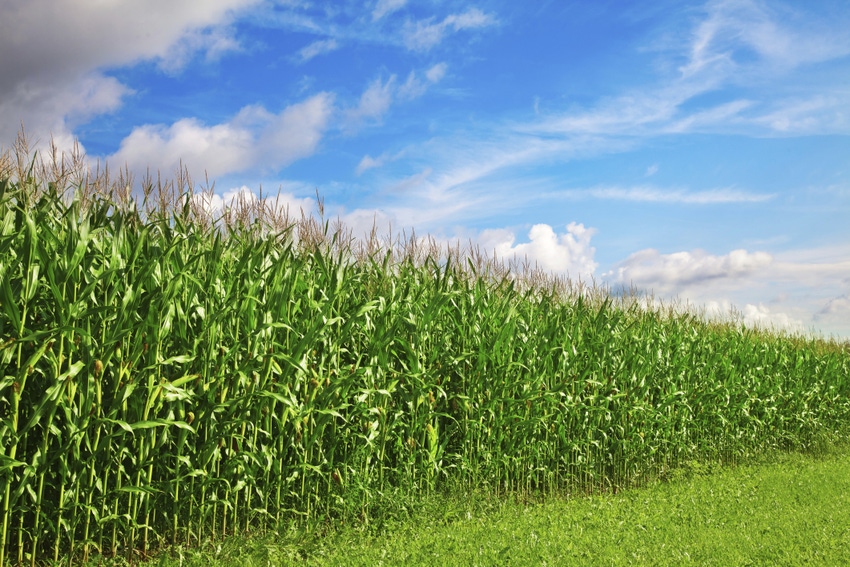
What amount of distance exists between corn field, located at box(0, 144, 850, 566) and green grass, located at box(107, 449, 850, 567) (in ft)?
0.88

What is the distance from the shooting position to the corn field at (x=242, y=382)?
3.94 meters

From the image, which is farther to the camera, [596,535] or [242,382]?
[596,535]

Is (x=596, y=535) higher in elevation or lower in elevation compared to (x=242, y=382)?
lower

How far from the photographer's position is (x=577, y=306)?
8.10m

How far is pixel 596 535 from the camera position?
5570 millimetres

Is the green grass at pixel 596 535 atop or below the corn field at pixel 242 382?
below

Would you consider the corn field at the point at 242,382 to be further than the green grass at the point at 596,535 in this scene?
No

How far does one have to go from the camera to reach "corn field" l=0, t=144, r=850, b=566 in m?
3.94

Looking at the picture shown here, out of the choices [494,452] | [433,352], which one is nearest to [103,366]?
[433,352]

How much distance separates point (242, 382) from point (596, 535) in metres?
3.24

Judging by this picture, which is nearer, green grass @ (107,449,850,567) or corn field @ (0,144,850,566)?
corn field @ (0,144,850,566)

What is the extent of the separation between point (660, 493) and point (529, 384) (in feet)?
7.42

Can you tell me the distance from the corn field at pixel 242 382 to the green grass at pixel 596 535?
27 cm

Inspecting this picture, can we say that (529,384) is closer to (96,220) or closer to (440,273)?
(440,273)
